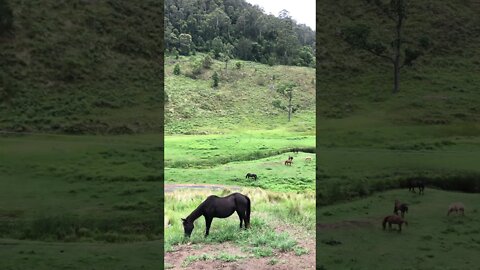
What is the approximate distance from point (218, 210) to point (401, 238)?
17.8 feet

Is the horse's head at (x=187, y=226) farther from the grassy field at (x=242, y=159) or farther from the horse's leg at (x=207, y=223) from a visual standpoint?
the horse's leg at (x=207, y=223)

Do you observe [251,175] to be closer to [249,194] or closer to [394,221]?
[249,194]

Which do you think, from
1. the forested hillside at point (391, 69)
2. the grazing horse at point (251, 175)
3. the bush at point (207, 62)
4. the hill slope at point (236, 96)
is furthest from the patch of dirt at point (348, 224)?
the forested hillside at point (391, 69)

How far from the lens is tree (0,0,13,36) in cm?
2808

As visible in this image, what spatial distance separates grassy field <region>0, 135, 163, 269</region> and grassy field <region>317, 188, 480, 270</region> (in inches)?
196

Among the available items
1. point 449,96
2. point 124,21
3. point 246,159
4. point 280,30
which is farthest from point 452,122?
point 124,21

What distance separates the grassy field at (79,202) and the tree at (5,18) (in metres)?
10.5

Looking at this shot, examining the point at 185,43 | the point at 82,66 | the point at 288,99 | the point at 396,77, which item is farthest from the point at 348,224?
the point at 82,66

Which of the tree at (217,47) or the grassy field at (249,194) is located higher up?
the tree at (217,47)

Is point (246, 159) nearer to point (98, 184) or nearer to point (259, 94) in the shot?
point (259, 94)

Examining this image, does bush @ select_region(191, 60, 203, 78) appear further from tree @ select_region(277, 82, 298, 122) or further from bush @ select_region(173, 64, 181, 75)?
tree @ select_region(277, 82, 298, 122)

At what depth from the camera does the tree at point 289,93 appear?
64.2 ft

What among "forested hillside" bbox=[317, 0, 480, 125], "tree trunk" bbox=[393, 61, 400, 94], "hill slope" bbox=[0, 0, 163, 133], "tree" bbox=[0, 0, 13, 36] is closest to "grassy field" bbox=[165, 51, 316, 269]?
"hill slope" bbox=[0, 0, 163, 133]

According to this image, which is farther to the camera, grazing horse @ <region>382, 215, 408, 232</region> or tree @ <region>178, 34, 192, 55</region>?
tree @ <region>178, 34, 192, 55</region>
